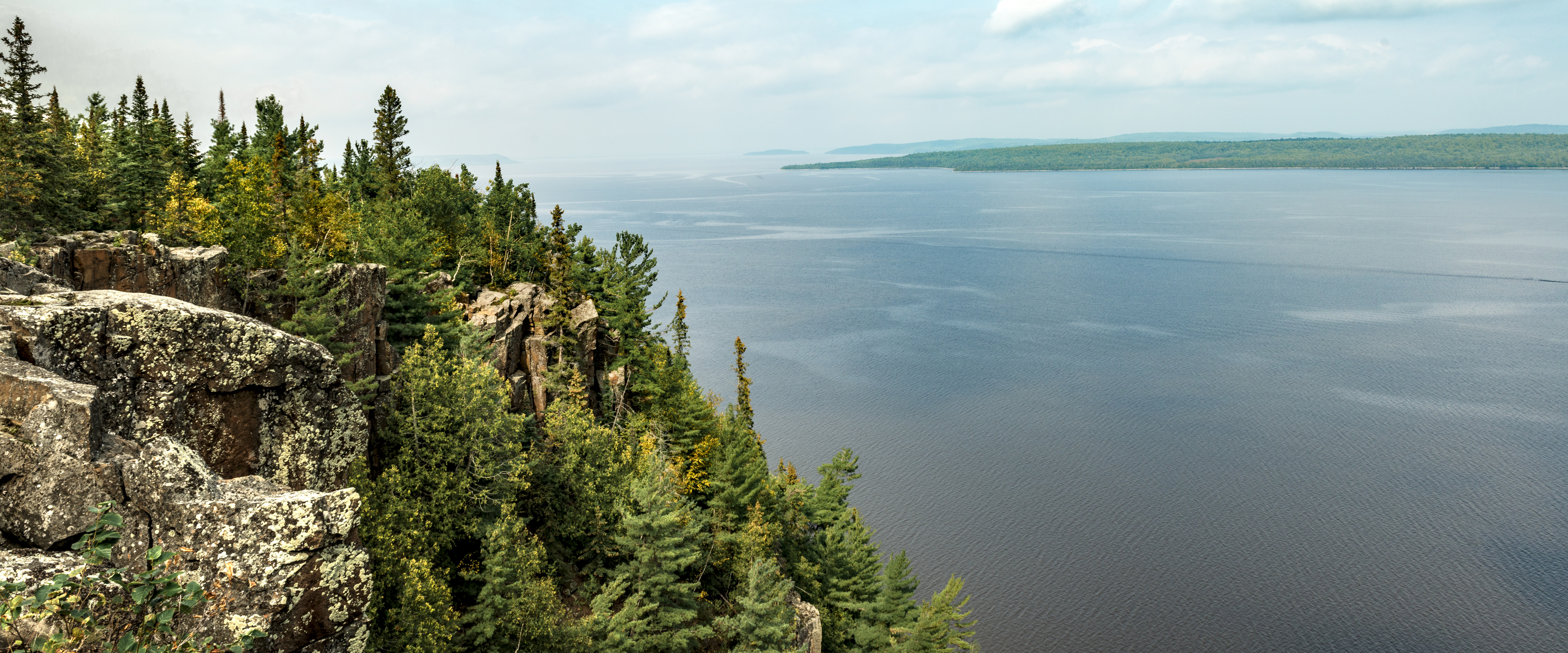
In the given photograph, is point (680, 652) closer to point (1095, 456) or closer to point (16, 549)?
point (16, 549)

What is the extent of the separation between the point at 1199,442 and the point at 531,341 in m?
63.2

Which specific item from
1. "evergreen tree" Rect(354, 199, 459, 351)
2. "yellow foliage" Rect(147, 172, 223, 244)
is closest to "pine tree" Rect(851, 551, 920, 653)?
"evergreen tree" Rect(354, 199, 459, 351)

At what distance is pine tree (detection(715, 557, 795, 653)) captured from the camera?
36.9 meters

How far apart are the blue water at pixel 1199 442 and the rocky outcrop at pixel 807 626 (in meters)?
15.5

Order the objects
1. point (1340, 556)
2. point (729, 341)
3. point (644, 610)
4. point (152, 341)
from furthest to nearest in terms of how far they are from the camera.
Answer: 1. point (729, 341)
2. point (1340, 556)
3. point (644, 610)
4. point (152, 341)

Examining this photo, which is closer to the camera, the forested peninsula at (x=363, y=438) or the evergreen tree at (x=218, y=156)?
the forested peninsula at (x=363, y=438)

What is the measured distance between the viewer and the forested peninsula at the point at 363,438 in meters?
11.7

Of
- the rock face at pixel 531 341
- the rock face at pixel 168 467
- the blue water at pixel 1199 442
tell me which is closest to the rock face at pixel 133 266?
the rock face at pixel 531 341

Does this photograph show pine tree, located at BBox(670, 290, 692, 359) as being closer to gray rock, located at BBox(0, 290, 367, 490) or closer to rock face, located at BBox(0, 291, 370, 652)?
gray rock, located at BBox(0, 290, 367, 490)

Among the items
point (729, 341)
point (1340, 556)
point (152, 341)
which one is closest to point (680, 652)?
point (152, 341)

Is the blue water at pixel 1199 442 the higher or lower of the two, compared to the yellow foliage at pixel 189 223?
lower

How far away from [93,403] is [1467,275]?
186m

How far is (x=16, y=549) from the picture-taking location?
1081 cm

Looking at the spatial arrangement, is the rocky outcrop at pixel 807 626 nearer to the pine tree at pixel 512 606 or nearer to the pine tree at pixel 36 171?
the pine tree at pixel 512 606
